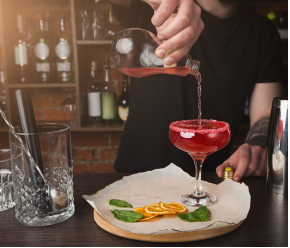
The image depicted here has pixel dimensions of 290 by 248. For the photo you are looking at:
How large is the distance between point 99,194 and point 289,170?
0.53 metres

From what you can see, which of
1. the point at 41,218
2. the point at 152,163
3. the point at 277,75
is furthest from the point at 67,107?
the point at 41,218

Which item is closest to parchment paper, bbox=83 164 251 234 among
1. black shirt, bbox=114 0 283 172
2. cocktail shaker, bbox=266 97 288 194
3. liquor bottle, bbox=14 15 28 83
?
cocktail shaker, bbox=266 97 288 194

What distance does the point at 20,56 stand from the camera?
239 centimetres

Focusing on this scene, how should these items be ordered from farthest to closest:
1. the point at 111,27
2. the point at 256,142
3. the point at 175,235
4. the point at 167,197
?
the point at 111,27 → the point at 256,142 → the point at 167,197 → the point at 175,235

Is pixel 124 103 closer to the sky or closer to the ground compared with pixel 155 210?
closer to the sky

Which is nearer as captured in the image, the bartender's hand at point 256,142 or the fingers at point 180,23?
the fingers at point 180,23

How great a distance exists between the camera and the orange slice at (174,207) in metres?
0.76

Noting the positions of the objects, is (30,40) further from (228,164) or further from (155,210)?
(155,210)

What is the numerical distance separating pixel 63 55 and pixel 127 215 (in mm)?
1865

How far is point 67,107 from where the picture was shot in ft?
8.52

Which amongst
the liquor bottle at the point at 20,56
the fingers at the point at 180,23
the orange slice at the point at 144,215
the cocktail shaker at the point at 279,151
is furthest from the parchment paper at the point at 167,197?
the liquor bottle at the point at 20,56

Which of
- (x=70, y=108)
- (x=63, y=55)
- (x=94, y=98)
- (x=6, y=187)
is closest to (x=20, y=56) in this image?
(x=63, y=55)

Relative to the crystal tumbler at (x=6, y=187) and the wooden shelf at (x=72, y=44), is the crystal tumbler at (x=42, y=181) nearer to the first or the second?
the crystal tumbler at (x=6, y=187)

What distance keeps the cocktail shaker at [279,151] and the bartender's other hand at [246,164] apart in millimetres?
98
